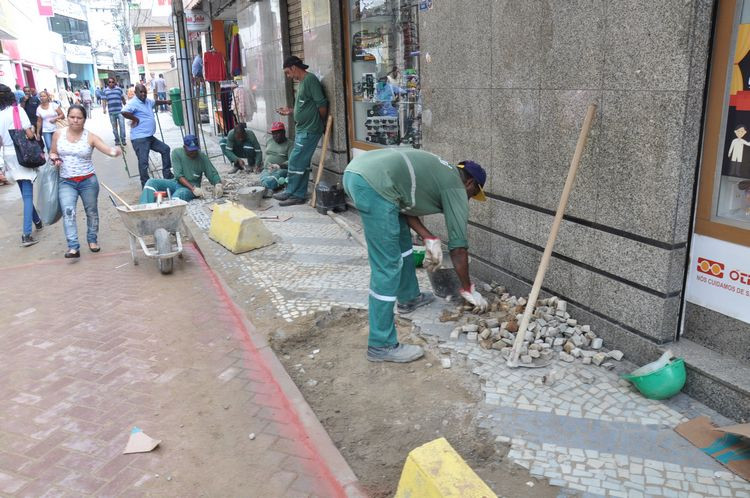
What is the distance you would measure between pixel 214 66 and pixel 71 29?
55.5 meters

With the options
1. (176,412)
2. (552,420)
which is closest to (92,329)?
(176,412)

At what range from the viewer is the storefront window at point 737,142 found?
10.6 feet

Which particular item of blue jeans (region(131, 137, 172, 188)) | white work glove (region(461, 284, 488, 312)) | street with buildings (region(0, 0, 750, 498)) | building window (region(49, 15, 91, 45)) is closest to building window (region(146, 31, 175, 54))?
building window (region(49, 15, 91, 45))

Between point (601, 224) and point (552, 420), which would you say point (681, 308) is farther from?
point (552, 420)

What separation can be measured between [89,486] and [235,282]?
10.1ft

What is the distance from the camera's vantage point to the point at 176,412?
3885 mm

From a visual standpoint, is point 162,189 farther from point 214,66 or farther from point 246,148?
point 214,66

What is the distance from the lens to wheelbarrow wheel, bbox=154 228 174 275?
21.4ft

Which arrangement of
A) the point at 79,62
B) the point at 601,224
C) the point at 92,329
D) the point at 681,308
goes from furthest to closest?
the point at 79,62, the point at 92,329, the point at 601,224, the point at 681,308

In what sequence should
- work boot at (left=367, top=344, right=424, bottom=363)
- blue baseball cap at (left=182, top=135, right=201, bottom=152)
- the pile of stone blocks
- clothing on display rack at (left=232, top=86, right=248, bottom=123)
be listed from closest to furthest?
1. the pile of stone blocks
2. work boot at (left=367, top=344, right=424, bottom=363)
3. blue baseball cap at (left=182, top=135, right=201, bottom=152)
4. clothing on display rack at (left=232, top=86, right=248, bottom=123)

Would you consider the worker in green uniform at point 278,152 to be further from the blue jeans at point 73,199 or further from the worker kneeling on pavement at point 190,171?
the blue jeans at point 73,199

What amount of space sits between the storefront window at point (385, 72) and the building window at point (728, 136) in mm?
3663

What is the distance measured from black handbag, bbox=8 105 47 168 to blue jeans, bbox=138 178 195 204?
55.3 inches

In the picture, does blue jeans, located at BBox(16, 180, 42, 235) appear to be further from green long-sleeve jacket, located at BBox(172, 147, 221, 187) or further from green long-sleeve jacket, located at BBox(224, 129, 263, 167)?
green long-sleeve jacket, located at BBox(224, 129, 263, 167)
